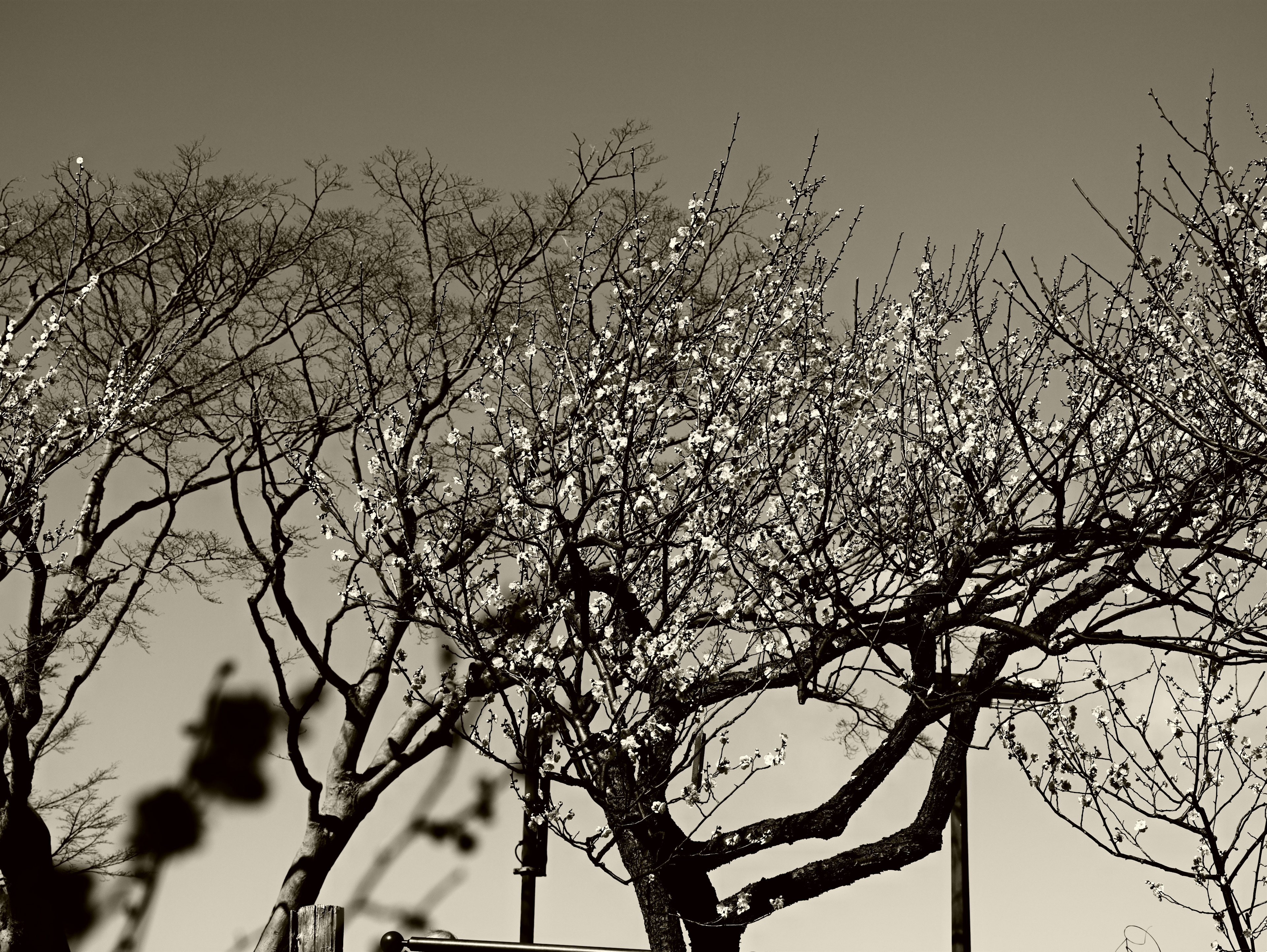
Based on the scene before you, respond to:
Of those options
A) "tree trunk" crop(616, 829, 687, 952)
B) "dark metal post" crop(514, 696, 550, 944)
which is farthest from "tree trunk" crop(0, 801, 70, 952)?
"tree trunk" crop(616, 829, 687, 952)

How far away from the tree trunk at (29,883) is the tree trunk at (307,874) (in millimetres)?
1815

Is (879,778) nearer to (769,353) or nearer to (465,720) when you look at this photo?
(769,353)

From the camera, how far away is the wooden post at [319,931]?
5.38 metres

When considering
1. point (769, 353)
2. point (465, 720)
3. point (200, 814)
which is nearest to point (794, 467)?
point (769, 353)

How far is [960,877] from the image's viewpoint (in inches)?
295

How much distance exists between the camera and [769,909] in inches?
279

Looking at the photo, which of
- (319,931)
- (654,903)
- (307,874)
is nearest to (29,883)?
(307,874)

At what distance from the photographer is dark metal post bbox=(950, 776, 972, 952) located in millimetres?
7441

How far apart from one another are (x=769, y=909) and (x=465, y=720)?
497 cm

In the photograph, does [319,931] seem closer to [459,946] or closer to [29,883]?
[459,946]

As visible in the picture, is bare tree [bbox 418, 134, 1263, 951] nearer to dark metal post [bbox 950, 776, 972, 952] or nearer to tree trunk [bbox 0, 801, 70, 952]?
dark metal post [bbox 950, 776, 972, 952]

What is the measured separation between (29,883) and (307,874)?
7.88 feet

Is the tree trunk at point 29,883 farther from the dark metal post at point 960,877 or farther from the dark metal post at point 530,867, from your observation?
the dark metal post at point 960,877

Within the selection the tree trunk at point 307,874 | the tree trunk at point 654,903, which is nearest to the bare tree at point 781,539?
the tree trunk at point 654,903
